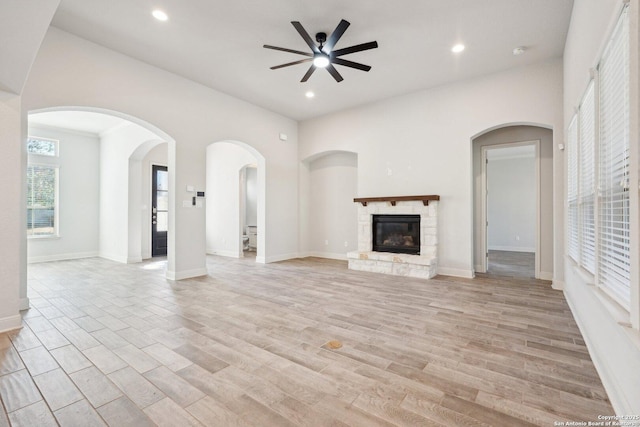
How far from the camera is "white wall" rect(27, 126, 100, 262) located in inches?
280

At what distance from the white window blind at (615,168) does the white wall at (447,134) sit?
275cm

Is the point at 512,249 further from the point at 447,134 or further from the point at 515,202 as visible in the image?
the point at 447,134

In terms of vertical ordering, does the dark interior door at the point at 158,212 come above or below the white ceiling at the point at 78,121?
below

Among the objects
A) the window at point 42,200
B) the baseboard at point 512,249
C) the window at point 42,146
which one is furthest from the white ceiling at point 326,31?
the baseboard at point 512,249

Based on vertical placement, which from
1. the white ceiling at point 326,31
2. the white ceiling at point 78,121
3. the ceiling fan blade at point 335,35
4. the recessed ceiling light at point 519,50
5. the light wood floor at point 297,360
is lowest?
the light wood floor at point 297,360

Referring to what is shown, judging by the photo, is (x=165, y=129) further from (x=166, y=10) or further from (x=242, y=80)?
(x=166, y=10)

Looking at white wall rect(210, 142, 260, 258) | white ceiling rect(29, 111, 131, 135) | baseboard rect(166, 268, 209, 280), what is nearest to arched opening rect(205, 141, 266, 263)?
white wall rect(210, 142, 260, 258)

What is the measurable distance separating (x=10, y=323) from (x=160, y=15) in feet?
12.2

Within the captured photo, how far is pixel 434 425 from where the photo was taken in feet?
5.14

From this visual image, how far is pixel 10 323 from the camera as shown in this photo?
113 inches

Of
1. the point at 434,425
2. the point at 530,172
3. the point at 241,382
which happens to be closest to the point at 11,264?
the point at 241,382

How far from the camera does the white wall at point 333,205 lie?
23.6ft

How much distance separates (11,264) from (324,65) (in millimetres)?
4158

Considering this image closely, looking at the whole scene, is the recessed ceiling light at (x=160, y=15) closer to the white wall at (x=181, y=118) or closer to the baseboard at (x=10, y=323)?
the white wall at (x=181, y=118)
